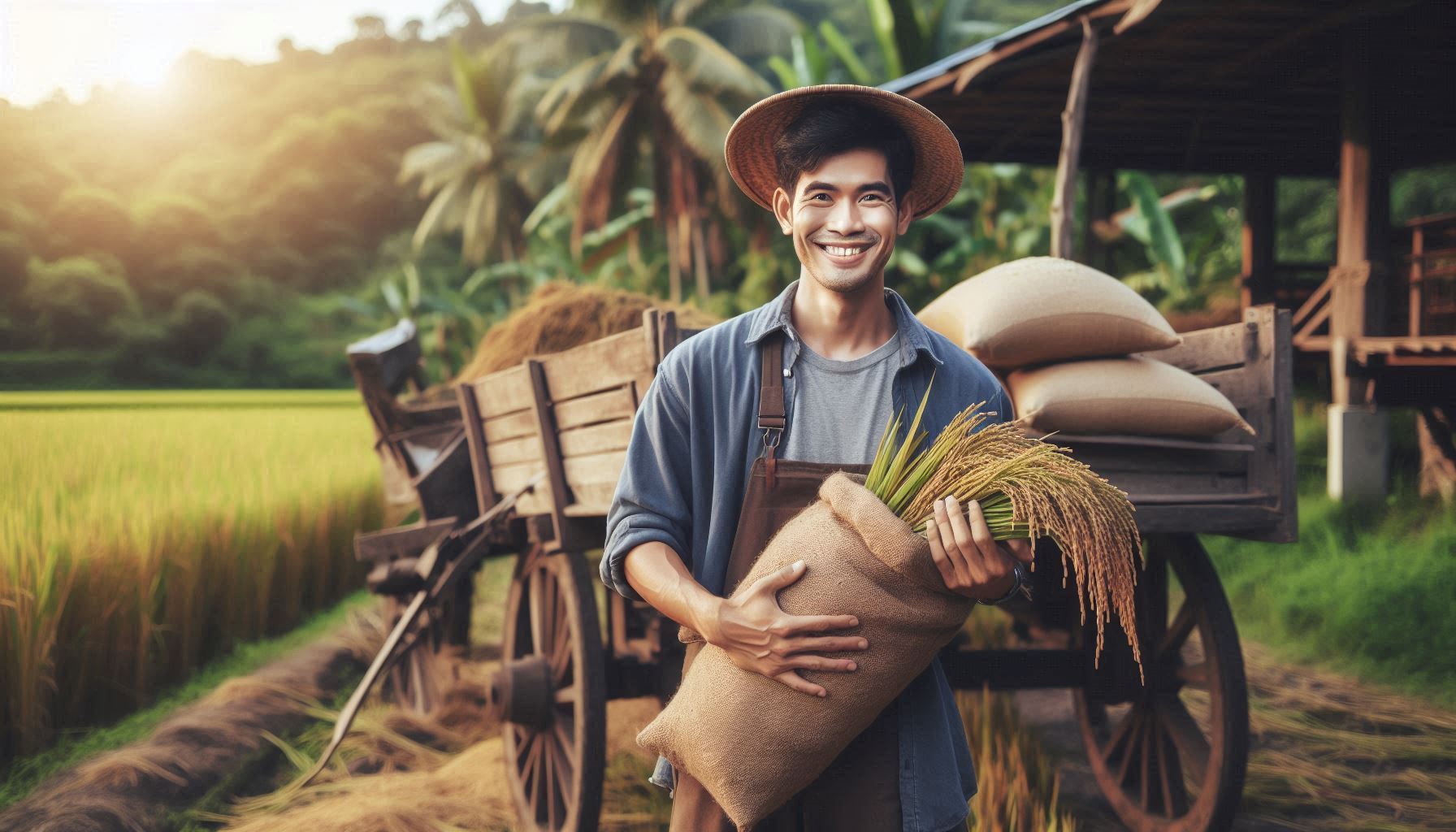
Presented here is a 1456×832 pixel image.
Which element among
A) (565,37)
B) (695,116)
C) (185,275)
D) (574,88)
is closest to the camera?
(185,275)

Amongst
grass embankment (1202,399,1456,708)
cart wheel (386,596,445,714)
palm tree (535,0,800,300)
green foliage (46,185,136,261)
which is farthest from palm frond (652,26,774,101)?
cart wheel (386,596,445,714)

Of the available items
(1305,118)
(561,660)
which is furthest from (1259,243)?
(561,660)

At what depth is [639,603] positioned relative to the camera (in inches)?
131

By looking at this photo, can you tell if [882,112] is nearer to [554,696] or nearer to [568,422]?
[568,422]

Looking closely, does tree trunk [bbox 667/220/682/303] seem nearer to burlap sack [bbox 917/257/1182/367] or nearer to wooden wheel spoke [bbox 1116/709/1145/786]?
wooden wheel spoke [bbox 1116/709/1145/786]

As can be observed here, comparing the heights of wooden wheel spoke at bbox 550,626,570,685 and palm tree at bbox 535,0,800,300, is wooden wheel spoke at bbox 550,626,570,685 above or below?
below

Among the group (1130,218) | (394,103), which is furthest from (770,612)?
(394,103)

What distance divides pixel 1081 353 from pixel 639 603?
1.56 metres

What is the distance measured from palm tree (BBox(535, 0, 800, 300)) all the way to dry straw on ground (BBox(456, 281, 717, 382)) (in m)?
16.7

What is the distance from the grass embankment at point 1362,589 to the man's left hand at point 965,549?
15.0 feet

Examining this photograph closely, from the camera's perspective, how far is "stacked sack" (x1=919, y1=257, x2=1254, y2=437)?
8.93ft

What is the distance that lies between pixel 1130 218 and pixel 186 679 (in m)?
11.8

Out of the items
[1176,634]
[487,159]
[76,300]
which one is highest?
[487,159]

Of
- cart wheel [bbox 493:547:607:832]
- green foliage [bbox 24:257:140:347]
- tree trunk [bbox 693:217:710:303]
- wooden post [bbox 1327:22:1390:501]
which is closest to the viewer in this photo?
cart wheel [bbox 493:547:607:832]
